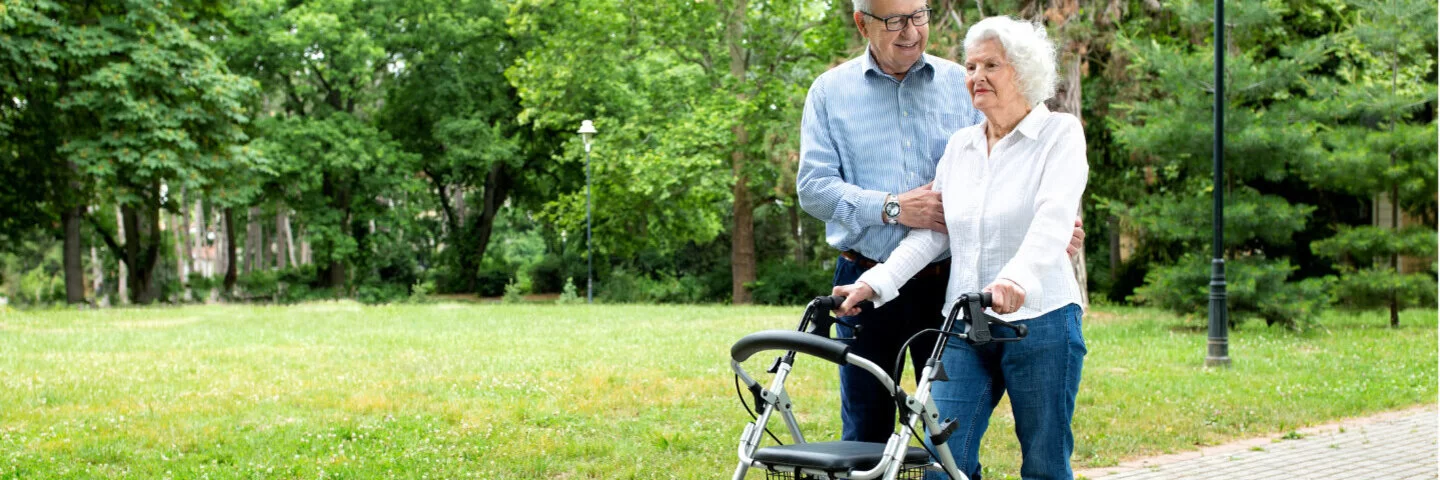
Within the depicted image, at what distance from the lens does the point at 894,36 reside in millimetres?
3859

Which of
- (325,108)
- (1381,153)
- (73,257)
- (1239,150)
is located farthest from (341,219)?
(1381,153)

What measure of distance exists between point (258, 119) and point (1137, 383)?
2885 cm

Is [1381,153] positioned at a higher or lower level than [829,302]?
higher

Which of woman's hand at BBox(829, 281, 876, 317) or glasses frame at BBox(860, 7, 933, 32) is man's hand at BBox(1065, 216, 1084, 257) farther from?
glasses frame at BBox(860, 7, 933, 32)

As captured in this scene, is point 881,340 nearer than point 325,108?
Yes

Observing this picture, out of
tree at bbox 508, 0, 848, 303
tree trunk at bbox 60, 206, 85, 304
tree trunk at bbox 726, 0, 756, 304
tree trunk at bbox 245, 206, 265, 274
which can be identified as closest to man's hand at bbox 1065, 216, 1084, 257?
tree at bbox 508, 0, 848, 303

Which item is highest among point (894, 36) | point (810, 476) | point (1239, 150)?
point (1239, 150)

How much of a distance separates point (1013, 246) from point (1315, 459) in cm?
553

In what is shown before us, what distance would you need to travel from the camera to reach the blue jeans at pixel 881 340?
3.90 metres

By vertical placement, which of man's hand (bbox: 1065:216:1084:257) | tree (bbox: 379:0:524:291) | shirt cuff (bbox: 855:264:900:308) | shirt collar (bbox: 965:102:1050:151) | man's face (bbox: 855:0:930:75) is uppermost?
tree (bbox: 379:0:524:291)

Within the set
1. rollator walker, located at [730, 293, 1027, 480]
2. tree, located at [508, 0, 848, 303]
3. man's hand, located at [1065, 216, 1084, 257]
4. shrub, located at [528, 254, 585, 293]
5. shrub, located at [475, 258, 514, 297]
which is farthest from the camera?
shrub, located at [475, 258, 514, 297]

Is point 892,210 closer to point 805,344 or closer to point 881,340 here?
point 881,340

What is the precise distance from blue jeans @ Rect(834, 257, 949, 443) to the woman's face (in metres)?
0.57

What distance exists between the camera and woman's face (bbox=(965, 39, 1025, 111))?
3527 millimetres
